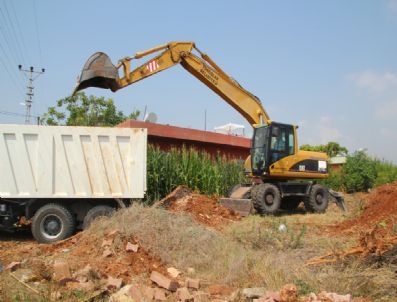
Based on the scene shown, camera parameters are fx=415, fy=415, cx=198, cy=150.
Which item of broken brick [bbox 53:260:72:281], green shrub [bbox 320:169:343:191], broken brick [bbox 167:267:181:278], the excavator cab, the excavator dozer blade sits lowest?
broken brick [bbox 167:267:181:278]

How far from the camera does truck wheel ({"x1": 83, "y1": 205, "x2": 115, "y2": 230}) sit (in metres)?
8.74

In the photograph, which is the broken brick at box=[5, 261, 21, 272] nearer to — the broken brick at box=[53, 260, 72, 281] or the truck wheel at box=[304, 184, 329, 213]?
the broken brick at box=[53, 260, 72, 281]

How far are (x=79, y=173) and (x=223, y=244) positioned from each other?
3844 mm

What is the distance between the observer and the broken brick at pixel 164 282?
4953 mm

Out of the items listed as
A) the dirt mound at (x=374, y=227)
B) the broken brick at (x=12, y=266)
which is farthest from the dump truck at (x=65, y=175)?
the dirt mound at (x=374, y=227)

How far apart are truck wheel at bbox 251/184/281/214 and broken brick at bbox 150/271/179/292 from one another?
23.3 feet

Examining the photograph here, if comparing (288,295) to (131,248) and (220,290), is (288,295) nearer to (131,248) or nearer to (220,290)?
(220,290)

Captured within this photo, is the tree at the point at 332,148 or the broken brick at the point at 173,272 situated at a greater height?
the tree at the point at 332,148

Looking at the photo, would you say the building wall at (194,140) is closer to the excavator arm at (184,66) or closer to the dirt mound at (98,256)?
the excavator arm at (184,66)

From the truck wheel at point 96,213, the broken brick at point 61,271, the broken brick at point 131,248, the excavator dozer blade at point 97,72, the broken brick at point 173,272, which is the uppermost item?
the excavator dozer blade at point 97,72

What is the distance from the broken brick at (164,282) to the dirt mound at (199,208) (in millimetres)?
4810

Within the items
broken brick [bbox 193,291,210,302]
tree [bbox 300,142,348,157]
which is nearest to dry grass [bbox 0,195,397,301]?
broken brick [bbox 193,291,210,302]

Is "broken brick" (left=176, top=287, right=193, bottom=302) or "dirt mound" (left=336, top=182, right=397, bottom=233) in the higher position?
"dirt mound" (left=336, top=182, right=397, bottom=233)

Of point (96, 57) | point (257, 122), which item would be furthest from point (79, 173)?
point (257, 122)
